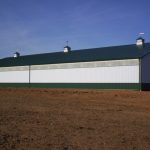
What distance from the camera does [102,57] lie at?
132 feet

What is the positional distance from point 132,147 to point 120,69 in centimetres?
2868

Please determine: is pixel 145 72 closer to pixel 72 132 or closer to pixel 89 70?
pixel 89 70

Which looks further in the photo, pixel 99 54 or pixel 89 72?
pixel 99 54

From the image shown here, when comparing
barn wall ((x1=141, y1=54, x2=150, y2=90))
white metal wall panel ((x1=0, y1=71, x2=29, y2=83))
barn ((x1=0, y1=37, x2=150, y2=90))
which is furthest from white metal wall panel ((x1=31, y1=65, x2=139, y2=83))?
white metal wall panel ((x1=0, y1=71, x2=29, y2=83))

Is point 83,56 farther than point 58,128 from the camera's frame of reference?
Yes

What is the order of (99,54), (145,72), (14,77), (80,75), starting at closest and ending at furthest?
(145,72) < (80,75) < (99,54) < (14,77)

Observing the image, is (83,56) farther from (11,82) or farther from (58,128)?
(58,128)

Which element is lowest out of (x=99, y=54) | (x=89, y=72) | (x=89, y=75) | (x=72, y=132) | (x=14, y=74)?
(x=72, y=132)

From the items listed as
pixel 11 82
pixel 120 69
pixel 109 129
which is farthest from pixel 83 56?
pixel 109 129

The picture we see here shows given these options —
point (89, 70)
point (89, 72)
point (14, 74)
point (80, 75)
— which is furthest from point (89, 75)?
point (14, 74)

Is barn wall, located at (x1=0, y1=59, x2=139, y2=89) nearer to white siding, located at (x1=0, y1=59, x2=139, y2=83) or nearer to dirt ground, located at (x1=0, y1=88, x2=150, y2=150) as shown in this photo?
white siding, located at (x1=0, y1=59, x2=139, y2=83)

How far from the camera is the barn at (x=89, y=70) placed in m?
36.1

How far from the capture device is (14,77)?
5225 centimetres

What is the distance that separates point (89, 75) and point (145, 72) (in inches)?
307
